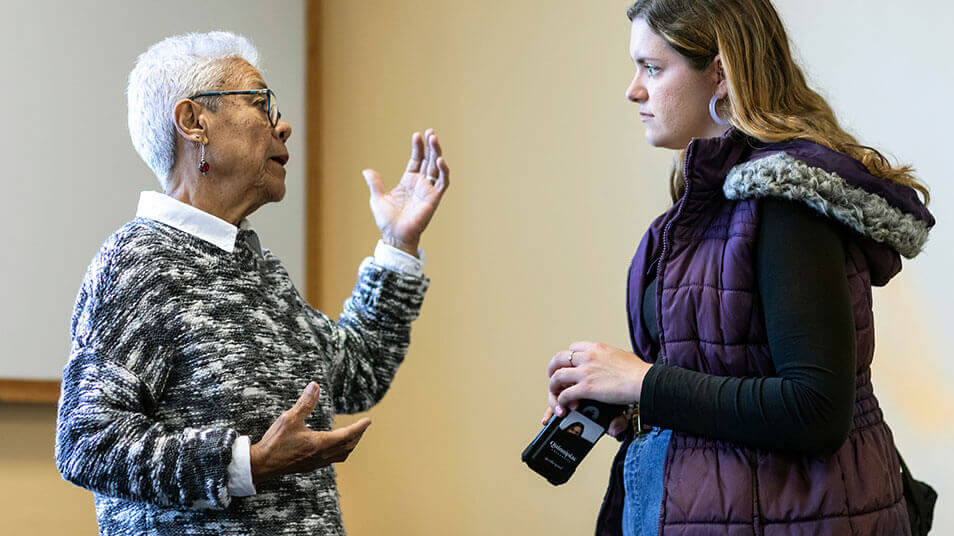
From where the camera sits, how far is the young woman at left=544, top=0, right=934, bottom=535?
3.83ft

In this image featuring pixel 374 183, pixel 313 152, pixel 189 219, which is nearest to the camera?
pixel 189 219

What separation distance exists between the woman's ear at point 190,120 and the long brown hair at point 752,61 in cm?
74

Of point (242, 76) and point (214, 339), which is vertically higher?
point (242, 76)

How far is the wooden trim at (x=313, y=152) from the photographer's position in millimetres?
2957

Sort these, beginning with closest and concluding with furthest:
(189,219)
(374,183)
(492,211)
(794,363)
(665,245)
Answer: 1. (794,363)
2. (665,245)
3. (189,219)
4. (374,183)
5. (492,211)

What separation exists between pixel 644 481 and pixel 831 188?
0.44m

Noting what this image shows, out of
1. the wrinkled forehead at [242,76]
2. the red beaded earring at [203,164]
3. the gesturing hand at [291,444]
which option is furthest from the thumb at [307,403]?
the wrinkled forehead at [242,76]

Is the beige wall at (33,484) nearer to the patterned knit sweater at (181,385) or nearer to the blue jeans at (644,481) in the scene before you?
the patterned knit sweater at (181,385)

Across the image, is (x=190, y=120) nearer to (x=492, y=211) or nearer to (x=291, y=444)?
(x=291, y=444)

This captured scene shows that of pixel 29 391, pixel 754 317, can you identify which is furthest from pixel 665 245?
pixel 29 391

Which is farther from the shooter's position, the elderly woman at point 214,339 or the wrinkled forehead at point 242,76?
the wrinkled forehead at point 242,76

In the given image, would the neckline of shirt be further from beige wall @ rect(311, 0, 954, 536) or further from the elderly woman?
beige wall @ rect(311, 0, 954, 536)

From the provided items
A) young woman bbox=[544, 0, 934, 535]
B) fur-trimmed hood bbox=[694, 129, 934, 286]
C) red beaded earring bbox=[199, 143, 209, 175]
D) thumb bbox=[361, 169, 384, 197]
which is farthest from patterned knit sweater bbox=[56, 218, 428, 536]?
fur-trimmed hood bbox=[694, 129, 934, 286]

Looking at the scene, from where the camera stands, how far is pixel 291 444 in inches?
52.8
